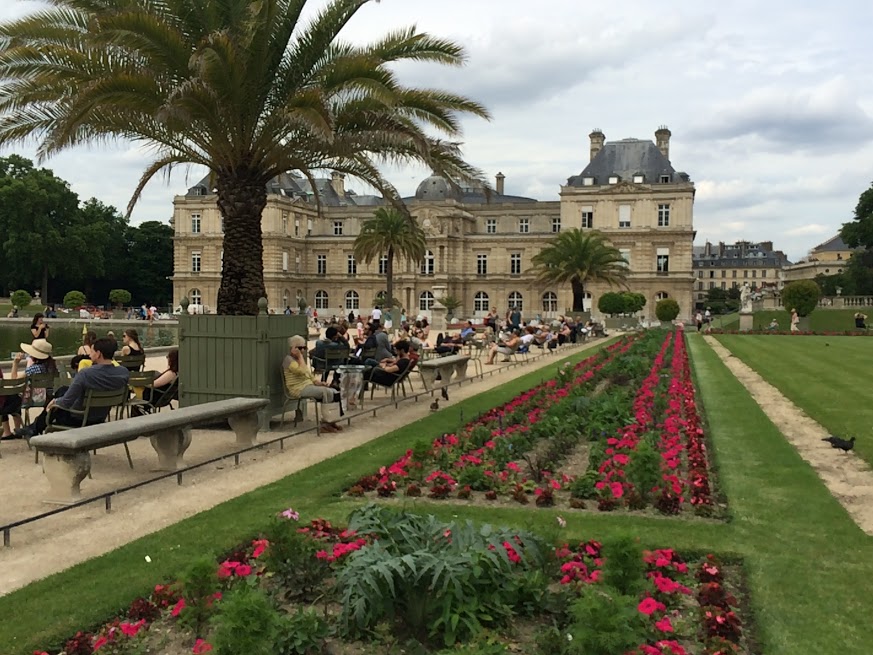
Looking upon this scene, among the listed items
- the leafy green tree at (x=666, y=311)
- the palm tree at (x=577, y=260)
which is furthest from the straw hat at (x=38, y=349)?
the leafy green tree at (x=666, y=311)

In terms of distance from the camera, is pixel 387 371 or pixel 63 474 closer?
pixel 63 474

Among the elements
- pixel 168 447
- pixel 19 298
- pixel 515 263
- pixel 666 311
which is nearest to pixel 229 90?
pixel 168 447

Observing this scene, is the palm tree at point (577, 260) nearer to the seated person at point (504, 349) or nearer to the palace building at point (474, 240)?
the palace building at point (474, 240)

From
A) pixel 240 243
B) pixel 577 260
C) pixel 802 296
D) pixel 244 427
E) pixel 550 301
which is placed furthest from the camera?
pixel 550 301

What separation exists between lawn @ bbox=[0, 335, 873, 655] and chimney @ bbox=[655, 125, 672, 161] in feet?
197

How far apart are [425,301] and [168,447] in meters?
57.7

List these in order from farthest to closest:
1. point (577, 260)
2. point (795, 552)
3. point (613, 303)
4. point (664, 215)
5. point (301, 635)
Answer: point (664, 215) → point (577, 260) → point (613, 303) → point (795, 552) → point (301, 635)

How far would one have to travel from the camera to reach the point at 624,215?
59188 mm

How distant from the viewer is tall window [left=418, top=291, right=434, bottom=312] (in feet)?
212

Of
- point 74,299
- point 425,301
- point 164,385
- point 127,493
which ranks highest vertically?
point 425,301

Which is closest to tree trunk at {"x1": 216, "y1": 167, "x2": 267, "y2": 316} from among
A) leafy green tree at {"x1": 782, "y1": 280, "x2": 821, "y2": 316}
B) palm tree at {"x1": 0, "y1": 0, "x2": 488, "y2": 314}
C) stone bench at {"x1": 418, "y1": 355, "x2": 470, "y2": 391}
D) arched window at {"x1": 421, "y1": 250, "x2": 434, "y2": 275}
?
palm tree at {"x1": 0, "y1": 0, "x2": 488, "y2": 314}

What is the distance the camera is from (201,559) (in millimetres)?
3574

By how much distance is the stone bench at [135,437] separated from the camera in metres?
6.04

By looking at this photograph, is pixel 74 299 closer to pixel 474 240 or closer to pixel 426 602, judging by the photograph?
pixel 474 240
